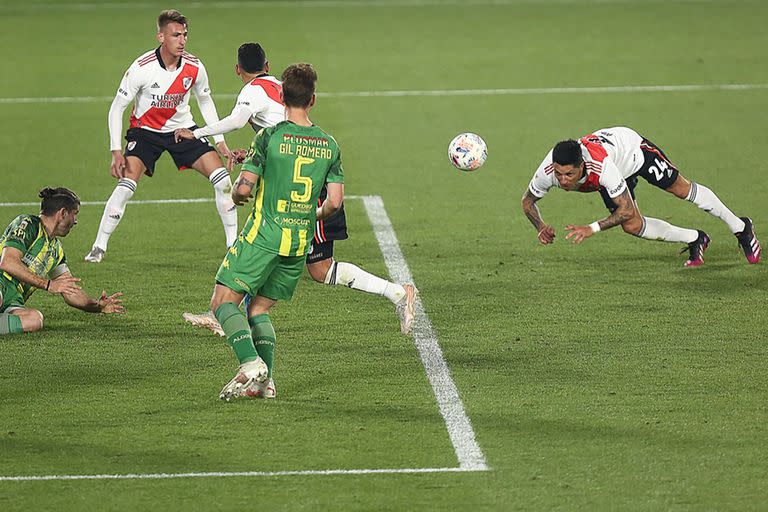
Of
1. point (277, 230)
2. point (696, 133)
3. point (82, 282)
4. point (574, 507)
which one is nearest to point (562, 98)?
point (696, 133)

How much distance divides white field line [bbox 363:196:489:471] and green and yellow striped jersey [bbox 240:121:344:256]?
1293mm

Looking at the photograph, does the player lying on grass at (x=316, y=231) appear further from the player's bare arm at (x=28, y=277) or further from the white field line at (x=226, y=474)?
the white field line at (x=226, y=474)

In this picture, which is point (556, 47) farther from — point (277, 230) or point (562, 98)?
point (277, 230)

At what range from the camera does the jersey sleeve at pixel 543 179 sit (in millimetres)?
10648

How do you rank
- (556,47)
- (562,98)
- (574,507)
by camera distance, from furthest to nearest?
1. (556,47)
2. (562,98)
3. (574,507)

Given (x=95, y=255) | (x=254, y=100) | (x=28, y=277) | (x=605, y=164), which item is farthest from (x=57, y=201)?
(x=605, y=164)

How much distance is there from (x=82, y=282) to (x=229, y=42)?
14443 mm

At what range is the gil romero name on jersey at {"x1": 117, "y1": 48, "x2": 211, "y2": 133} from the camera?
11508 millimetres

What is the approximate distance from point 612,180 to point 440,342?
215 centimetres

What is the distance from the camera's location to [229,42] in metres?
24.9

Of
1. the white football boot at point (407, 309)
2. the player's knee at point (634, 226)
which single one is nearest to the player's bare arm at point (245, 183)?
the white football boot at point (407, 309)

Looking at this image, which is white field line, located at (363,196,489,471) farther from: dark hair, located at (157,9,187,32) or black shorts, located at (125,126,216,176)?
dark hair, located at (157,9,187,32)

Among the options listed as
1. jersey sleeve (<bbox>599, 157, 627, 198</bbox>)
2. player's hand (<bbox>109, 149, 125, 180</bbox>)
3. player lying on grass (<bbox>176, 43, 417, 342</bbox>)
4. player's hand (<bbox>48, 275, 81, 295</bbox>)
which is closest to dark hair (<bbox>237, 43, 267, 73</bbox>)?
player lying on grass (<bbox>176, 43, 417, 342</bbox>)

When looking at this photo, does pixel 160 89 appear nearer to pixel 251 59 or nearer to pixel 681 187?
pixel 251 59
